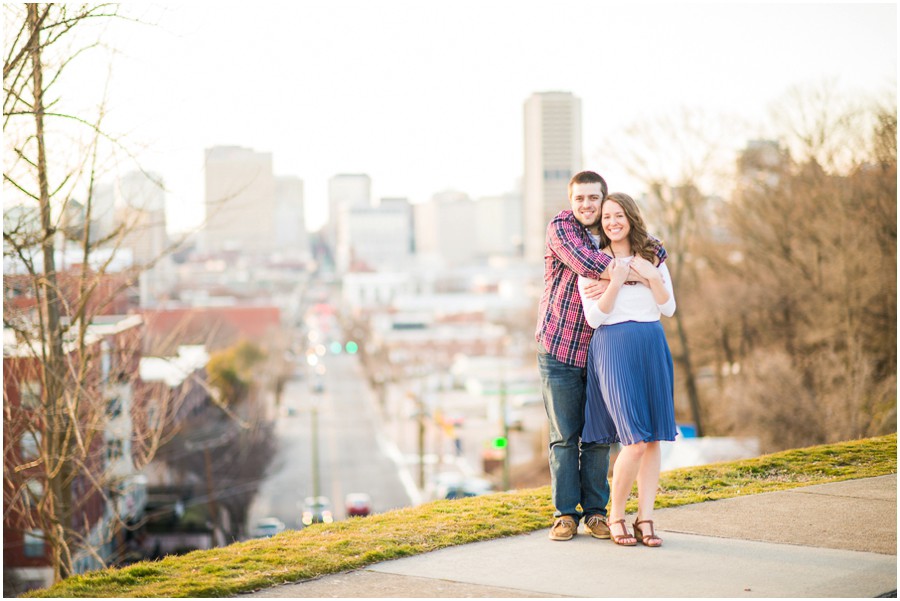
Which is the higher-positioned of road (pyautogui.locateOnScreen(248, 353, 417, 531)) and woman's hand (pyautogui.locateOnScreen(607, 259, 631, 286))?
woman's hand (pyautogui.locateOnScreen(607, 259, 631, 286))

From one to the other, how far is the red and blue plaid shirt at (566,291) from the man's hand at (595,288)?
37 mm

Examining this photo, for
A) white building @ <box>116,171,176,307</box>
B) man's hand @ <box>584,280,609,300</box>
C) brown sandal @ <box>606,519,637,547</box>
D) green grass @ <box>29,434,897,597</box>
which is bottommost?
green grass @ <box>29,434,897,597</box>

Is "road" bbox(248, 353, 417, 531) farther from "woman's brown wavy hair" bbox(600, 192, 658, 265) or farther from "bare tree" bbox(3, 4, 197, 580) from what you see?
"woman's brown wavy hair" bbox(600, 192, 658, 265)

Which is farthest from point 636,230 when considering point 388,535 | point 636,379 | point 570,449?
point 388,535

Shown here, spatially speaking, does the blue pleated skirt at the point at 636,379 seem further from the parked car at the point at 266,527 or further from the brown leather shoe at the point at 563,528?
the parked car at the point at 266,527

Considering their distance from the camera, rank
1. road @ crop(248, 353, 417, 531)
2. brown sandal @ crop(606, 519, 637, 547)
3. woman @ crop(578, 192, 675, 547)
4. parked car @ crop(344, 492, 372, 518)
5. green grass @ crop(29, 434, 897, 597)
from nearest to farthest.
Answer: green grass @ crop(29, 434, 897, 597), woman @ crop(578, 192, 675, 547), brown sandal @ crop(606, 519, 637, 547), parked car @ crop(344, 492, 372, 518), road @ crop(248, 353, 417, 531)

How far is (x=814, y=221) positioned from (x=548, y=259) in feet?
101

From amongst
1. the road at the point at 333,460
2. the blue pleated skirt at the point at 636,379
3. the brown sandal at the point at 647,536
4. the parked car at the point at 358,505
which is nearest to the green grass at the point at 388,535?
the brown sandal at the point at 647,536

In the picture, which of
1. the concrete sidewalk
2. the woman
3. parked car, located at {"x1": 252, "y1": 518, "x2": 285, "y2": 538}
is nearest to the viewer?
the concrete sidewalk

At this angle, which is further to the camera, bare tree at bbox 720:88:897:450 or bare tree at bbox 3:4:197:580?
bare tree at bbox 720:88:897:450

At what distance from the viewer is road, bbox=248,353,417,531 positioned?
1828 inches

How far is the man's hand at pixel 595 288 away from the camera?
5.80 m

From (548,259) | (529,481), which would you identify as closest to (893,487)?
(548,259)

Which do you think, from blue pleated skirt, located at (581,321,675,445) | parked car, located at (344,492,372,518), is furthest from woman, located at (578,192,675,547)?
parked car, located at (344,492,372,518)
